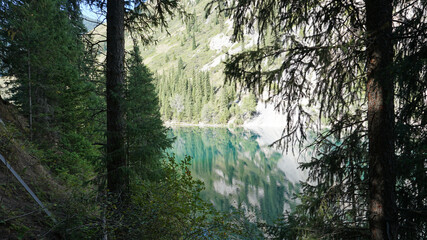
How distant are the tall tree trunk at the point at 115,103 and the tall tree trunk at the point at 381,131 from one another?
3485 millimetres

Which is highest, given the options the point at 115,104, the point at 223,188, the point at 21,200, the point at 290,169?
the point at 115,104

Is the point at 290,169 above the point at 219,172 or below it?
above

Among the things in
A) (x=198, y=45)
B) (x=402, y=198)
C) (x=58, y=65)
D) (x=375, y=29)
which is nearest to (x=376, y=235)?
(x=402, y=198)

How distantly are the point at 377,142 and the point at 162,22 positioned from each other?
4631mm

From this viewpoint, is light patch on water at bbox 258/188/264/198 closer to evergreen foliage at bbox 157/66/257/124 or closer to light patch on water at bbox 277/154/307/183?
light patch on water at bbox 277/154/307/183

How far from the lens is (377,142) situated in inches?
90.4

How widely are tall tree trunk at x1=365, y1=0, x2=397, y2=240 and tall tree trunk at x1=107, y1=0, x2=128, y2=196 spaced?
137 inches

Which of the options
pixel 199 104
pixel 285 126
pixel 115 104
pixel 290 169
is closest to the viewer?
pixel 285 126

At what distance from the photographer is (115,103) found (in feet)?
13.4

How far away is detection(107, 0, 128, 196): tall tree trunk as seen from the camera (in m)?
4.06

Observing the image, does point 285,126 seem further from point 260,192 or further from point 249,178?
point 249,178

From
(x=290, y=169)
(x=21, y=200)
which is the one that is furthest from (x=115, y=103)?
(x=290, y=169)

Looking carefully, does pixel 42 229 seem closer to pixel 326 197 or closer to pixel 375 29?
pixel 326 197

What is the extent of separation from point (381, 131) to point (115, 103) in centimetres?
373
